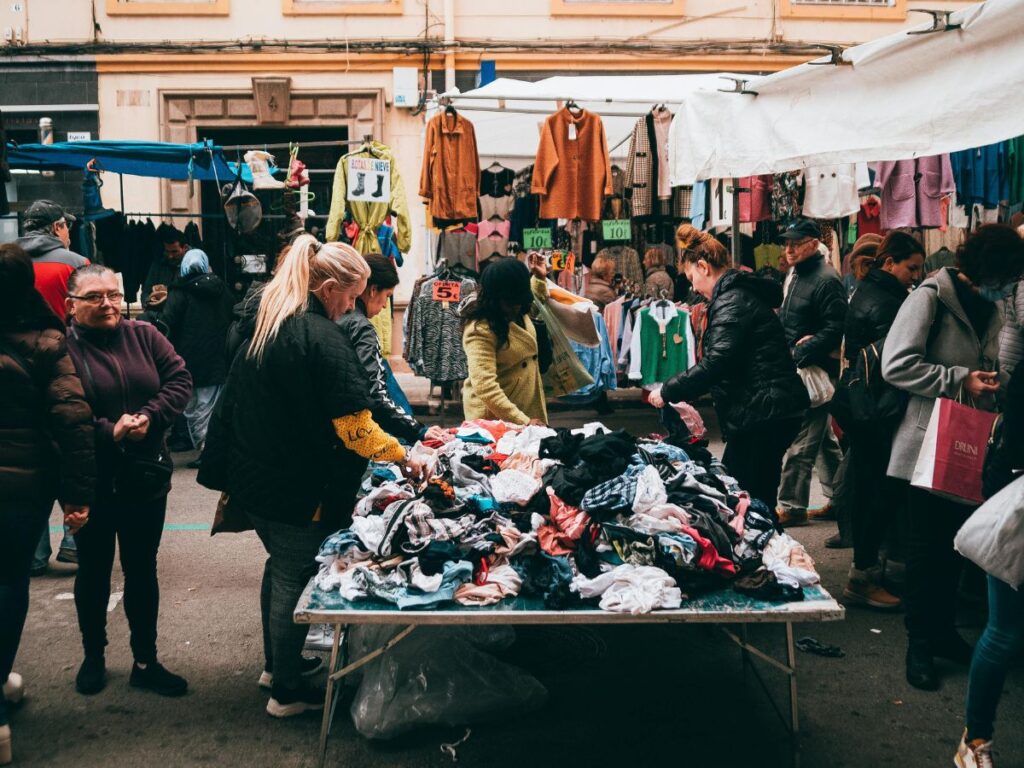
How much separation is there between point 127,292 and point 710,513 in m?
8.25

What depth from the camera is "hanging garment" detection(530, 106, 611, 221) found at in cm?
862

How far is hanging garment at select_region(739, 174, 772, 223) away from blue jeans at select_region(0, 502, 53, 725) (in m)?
6.10

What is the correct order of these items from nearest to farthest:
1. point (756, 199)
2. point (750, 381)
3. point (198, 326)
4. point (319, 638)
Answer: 1. point (319, 638)
2. point (750, 381)
3. point (756, 199)
4. point (198, 326)

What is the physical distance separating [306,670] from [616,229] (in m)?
6.39

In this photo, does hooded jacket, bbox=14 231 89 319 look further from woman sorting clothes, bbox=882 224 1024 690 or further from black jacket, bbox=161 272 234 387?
woman sorting clothes, bbox=882 224 1024 690

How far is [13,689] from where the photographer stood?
4.25 metres

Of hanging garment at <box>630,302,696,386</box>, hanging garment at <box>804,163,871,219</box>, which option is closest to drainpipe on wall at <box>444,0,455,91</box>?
hanging garment at <box>630,302,696,386</box>

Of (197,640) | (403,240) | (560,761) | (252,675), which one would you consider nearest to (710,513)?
(560,761)

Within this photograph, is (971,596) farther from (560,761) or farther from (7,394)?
(7,394)

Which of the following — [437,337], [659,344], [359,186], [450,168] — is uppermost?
[450,168]

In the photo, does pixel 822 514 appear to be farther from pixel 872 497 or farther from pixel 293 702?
pixel 293 702

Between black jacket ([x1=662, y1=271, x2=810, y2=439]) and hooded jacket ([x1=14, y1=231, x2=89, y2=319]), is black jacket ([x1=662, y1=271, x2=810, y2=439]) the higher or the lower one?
the lower one

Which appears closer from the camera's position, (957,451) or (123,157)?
(957,451)

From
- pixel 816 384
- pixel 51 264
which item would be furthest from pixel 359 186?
pixel 816 384
